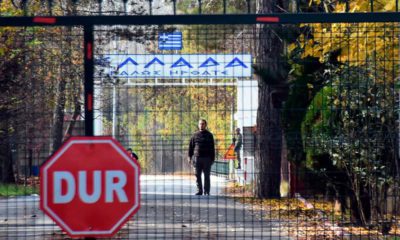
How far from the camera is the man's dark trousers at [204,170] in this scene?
909cm


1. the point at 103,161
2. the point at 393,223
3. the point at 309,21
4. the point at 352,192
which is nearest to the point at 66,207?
the point at 103,161

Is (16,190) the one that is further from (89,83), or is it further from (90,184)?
(90,184)

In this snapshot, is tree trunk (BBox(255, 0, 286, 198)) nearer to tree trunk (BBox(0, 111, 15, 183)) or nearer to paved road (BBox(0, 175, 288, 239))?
paved road (BBox(0, 175, 288, 239))

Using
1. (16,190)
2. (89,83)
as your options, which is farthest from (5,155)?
(89,83)

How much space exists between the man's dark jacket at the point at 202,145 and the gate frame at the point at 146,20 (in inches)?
51.1

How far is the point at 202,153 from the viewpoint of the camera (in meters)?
9.14

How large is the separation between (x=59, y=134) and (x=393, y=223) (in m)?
4.04

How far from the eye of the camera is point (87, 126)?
8000mm

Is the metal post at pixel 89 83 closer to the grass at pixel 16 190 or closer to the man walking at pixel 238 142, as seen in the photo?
the grass at pixel 16 190

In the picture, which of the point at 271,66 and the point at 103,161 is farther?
the point at 271,66

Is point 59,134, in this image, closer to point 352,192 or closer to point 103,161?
point 103,161

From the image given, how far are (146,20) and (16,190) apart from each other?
2.60 metres

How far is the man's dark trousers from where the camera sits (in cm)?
909

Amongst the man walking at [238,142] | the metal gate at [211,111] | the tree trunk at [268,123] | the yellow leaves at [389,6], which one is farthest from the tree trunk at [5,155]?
the yellow leaves at [389,6]
